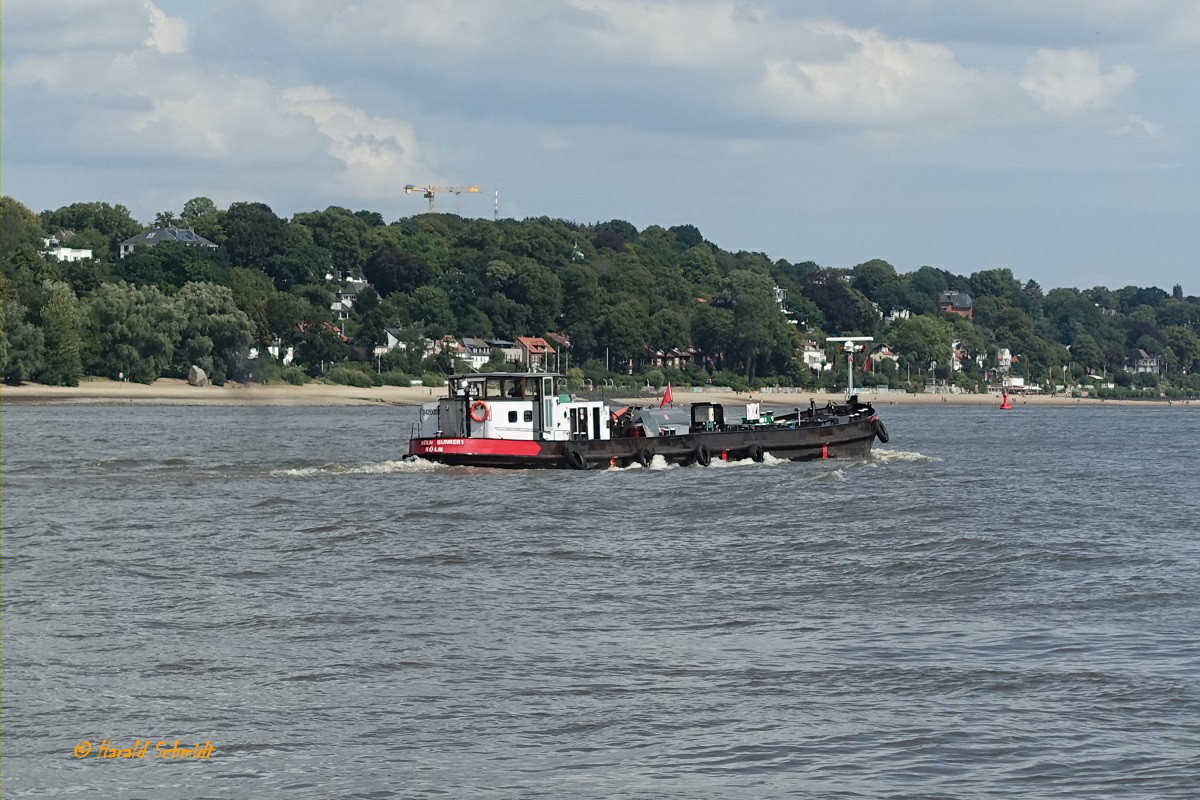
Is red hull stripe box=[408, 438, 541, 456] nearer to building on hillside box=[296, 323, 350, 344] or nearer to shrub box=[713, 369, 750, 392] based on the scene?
building on hillside box=[296, 323, 350, 344]

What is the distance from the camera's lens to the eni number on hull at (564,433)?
48.6 metres

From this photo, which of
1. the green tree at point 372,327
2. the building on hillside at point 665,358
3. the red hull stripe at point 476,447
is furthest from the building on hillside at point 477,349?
the red hull stripe at point 476,447

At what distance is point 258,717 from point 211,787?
2233 mm

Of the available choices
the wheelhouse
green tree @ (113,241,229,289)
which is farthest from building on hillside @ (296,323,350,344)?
the wheelhouse

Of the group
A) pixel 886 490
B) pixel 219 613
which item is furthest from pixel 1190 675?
pixel 886 490

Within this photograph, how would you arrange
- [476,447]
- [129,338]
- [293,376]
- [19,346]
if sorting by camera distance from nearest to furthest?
1. [476,447]
2. [19,346]
3. [129,338]
4. [293,376]

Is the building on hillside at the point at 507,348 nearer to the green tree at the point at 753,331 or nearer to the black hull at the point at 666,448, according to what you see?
the green tree at the point at 753,331

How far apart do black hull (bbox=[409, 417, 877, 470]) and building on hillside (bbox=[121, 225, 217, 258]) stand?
411 feet

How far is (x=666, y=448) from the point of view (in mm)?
51312

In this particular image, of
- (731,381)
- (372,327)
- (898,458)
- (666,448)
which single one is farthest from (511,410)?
(731,381)

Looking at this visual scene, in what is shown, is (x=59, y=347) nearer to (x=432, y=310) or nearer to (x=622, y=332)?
(x=432, y=310)

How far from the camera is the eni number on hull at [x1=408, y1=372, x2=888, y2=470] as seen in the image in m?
48.6

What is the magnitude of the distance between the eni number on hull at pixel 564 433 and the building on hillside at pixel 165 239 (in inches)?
4912

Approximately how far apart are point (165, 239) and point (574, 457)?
131 meters
